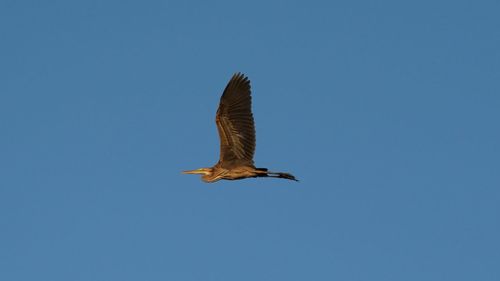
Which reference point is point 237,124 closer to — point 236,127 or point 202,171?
point 236,127

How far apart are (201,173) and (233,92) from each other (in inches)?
106

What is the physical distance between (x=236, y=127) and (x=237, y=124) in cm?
9

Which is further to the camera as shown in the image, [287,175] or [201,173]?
[201,173]

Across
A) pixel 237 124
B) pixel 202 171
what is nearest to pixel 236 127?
pixel 237 124

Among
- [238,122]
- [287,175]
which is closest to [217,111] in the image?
[238,122]

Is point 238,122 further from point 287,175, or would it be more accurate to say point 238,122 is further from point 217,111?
point 287,175

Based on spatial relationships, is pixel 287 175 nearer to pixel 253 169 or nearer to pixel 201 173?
pixel 253 169

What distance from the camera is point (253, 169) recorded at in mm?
23219

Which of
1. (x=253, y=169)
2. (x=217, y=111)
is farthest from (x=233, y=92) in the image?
(x=253, y=169)

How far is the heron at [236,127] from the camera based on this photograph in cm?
2337

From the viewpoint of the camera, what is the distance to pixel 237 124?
23.5 metres

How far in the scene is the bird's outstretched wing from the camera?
23394mm

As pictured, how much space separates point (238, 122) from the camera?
23484mm

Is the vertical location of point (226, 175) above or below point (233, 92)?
below
